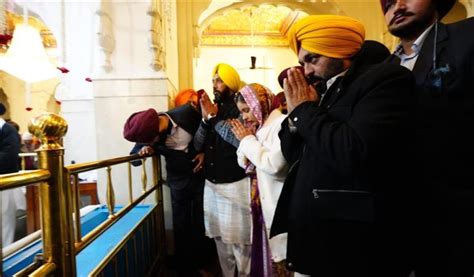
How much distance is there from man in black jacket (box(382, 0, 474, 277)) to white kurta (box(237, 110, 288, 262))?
606 mm

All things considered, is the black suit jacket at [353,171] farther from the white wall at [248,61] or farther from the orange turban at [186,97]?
the white wall at [248,61]

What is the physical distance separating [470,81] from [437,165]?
0.78 feet

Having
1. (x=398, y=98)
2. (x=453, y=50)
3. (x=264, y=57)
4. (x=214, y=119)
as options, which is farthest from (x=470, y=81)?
(x=264, y=57)

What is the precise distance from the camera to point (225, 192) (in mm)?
1887

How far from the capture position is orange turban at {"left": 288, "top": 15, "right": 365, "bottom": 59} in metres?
0.99

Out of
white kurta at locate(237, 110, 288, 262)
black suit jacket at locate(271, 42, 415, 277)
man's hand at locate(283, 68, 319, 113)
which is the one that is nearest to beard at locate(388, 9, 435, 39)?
black suit jacket at locate(271, 42, 415, 277)

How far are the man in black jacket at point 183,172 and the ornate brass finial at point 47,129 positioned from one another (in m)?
1.19

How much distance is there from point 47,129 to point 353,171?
81 cm

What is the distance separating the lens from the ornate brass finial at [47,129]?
78cm

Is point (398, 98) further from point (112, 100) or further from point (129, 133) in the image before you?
point (112, 100)

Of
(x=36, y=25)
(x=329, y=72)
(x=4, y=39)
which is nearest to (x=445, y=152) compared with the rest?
(x=329, y=72)

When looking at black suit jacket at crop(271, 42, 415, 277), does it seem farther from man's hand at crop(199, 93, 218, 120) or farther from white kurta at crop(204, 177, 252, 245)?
man's hand at crop(199, 93, 218, 120)

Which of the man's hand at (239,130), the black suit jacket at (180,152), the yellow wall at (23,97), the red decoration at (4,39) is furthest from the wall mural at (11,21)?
the man's hand at (239,130)

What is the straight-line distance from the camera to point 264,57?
298 inches
